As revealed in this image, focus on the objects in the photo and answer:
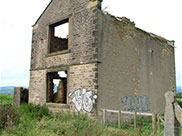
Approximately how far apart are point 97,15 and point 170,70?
891 cm

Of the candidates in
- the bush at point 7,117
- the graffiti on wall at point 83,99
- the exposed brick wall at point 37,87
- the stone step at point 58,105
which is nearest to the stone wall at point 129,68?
the graffiti on wall at point 83,99

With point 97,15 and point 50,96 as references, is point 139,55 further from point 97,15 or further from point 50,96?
point 50,96

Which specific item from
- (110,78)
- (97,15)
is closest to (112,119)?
(110,78)

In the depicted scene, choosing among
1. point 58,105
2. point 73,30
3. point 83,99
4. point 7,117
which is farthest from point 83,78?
point 7,117

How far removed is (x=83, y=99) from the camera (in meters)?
9.78

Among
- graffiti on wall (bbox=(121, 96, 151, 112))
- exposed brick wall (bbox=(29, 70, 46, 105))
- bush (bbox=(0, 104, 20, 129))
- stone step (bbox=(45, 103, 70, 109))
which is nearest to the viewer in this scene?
bush (bbox=(0, 104, 20, 129))

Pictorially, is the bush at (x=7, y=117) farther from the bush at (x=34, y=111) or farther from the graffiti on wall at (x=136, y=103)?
the graffiti on wall at (x=136, y=103)

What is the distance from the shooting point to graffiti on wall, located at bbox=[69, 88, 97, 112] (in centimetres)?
947

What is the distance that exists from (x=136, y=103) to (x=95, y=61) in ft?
12.3

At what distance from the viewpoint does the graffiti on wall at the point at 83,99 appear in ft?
31.1

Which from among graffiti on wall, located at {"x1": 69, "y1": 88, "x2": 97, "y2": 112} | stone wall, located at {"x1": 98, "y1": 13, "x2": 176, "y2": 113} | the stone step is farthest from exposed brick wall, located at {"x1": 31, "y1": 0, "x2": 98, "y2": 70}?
the stone step

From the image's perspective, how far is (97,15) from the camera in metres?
9.90

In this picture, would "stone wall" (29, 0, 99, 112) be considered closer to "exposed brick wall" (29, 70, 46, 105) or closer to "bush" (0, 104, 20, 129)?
"exposed brick wall" (29, 70, 46, 105)

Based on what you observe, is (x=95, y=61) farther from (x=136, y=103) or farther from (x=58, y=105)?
(x=136, y=103)
